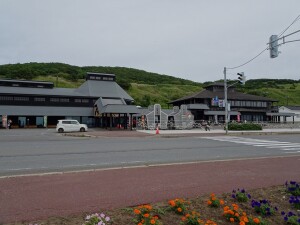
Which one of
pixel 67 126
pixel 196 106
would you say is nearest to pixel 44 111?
pixel 67 126

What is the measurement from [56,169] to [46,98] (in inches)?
1519

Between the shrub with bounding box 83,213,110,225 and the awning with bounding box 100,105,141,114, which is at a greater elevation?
the awning with bounding box 100,105,141,114

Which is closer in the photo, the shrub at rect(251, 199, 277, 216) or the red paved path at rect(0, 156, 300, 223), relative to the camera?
the shrub at rect(251, 199, 277, 216)

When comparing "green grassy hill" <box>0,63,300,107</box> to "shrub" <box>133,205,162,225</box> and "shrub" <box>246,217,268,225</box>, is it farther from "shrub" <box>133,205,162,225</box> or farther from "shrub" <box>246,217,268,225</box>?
"shrub" <box>246,217,268,225</box>

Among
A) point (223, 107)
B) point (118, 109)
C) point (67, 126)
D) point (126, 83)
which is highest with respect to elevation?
point (126, 83)

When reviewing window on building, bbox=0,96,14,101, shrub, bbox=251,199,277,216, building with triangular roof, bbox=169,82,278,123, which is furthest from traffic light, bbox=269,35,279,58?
window on building, bbox=0,96,14,101

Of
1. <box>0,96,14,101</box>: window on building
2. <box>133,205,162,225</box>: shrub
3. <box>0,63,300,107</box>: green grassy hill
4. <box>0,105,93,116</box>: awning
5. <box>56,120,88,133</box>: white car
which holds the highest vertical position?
<box>0,63,300,107</box>: green grassy hill

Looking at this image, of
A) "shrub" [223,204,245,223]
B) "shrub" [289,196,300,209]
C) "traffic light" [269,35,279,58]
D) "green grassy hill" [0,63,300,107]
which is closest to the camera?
"shrub" [223,204,245,223]

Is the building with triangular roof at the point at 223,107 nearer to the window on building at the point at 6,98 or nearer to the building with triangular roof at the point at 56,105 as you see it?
the building with triangular roof at the point at 56,105

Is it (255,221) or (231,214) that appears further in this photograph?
(231,214)

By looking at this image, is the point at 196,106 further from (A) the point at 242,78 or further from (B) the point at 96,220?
(B) the point at 96,220

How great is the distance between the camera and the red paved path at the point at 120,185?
486cm

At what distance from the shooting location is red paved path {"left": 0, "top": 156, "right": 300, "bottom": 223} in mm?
4863

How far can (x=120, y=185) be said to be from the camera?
643cm
